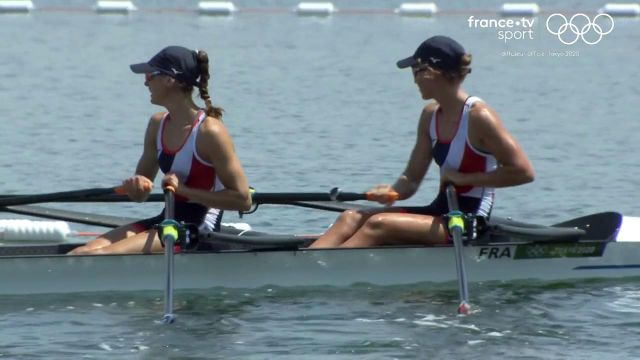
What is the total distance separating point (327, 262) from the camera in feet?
36.3

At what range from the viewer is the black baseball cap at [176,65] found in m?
10.5

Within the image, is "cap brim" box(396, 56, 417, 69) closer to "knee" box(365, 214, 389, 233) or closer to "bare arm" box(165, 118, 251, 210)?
"knee" box(365, 214, 389, 233)

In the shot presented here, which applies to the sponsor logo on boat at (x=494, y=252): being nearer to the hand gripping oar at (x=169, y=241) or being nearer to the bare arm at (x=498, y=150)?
the bare arm at (x=498, y=150)

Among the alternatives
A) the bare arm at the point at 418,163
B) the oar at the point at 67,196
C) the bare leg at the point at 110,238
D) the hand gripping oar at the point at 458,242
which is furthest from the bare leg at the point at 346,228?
the oar at the point at 67,196

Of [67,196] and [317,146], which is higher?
[67,196]

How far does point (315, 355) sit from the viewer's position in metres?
9.90

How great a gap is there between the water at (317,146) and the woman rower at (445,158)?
0.45 meters

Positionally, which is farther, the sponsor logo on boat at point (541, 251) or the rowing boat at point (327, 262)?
the sponsor logo on boat at point (541, 251)

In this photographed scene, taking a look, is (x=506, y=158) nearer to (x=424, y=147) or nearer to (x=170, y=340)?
(x=424, y=147)

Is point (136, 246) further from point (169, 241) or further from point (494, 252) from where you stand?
point (494, 252)

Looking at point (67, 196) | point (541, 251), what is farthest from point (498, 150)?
point (67, 196)

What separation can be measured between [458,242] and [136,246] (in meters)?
2.28

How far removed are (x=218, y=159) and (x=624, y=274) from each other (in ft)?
10.8

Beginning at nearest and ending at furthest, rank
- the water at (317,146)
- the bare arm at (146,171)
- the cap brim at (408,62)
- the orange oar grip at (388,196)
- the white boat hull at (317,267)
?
the water at (317,146), the bare arm at (146,171), the white boat hull at (317,267), the cap brim at (408,62), the orange oar grip at (388,196)
